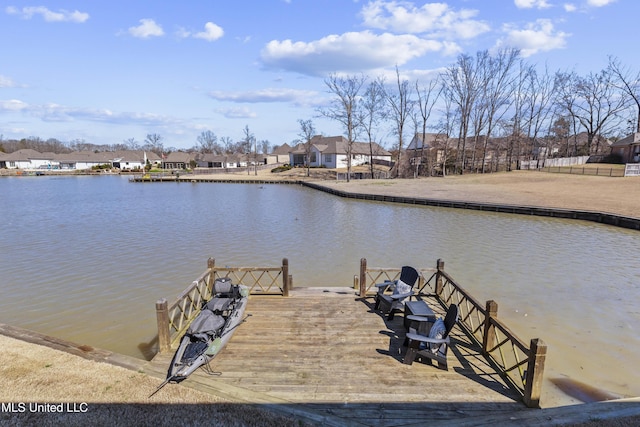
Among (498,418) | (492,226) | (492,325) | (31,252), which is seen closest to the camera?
(498,418)

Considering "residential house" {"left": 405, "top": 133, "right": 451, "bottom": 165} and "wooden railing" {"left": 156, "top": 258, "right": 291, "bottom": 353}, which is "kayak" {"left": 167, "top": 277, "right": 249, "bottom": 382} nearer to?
"wooden railing" {"left": 156, "top": 258, "right": 291, "bottom": 353}

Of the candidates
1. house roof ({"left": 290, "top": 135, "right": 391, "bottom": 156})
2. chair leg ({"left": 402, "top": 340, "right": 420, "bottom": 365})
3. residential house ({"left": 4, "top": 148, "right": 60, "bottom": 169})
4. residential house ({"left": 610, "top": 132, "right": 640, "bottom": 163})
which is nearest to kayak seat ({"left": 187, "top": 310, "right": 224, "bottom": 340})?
chair leg ({"left": 402, "top": 340, "right": 420, "bottom": 365})

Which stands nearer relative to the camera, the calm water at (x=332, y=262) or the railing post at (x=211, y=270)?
the calm water at (x=332, y=262)

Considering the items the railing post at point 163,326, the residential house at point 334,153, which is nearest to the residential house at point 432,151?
the residential house at point 334,153

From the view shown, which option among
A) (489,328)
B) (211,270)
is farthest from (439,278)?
(211,270)

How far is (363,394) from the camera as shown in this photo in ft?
17.9

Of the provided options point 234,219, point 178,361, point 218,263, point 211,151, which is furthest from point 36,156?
point 178,361

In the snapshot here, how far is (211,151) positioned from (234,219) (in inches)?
5034

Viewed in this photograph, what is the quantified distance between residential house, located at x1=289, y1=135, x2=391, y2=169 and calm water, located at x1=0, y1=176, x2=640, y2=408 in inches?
1872

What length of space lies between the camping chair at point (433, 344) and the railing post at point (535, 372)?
132 centimetres

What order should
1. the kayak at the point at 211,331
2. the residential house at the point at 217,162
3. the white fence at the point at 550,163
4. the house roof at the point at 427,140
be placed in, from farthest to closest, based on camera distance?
the residential house at the point at 217,162 < the house roof at the point at 427,140 < the white fence at the point at 550,163 < the kayak at the point at 211,331

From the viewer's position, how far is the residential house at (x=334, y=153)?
7500cm

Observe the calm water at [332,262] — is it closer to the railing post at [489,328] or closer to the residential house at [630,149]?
the railing post at [489,328]

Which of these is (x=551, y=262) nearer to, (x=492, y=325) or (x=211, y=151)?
(x=492, y=325)
